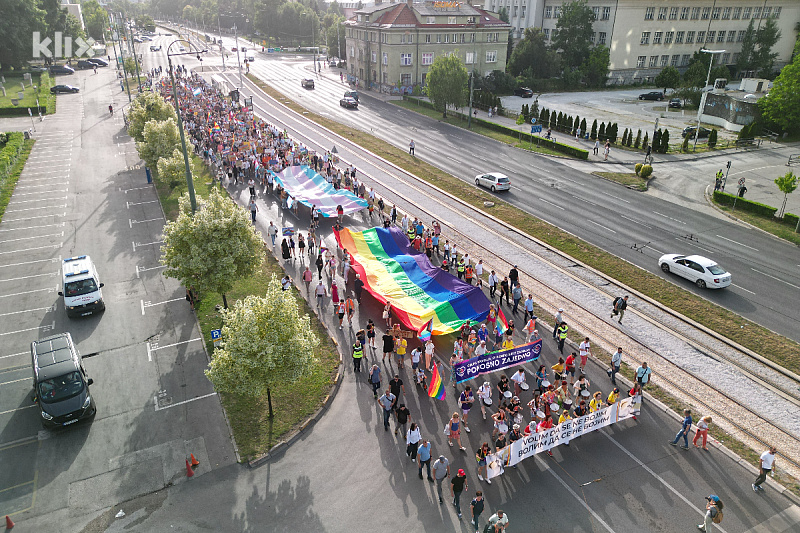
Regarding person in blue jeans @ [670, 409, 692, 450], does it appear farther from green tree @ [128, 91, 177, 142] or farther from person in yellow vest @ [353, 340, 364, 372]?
green tree @ [128, 91, 177, 142]

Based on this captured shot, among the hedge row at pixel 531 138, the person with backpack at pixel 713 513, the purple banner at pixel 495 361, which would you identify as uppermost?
the hedge row at pixel 531 138

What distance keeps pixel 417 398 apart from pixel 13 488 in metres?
13.1

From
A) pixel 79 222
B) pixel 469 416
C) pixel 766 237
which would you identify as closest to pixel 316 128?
pixel 79 222

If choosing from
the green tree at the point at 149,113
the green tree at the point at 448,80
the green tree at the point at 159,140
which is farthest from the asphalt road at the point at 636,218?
the green tree at the point at 159,140

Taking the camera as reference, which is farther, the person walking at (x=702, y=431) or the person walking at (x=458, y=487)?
A: the person walking at (x=702, y=431)

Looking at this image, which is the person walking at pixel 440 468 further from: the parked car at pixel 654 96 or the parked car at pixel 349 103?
the parked car at pixel 654 96

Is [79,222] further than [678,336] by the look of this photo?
Yes

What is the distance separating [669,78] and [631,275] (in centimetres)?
6680

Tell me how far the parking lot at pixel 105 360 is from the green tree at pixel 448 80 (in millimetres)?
38744

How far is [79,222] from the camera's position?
3622 cm

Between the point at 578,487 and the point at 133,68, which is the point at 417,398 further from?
the point at 133,68

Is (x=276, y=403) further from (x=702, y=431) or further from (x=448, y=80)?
(x=448, y=80)

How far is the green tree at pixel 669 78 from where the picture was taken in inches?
3248

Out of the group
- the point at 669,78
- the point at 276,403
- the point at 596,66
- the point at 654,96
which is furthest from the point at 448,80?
the point at 276,403
